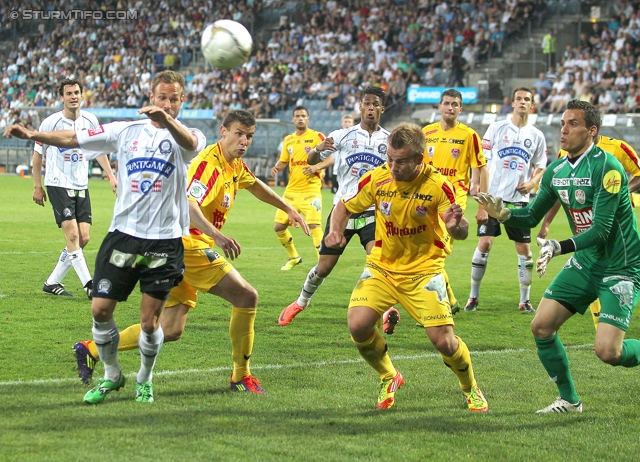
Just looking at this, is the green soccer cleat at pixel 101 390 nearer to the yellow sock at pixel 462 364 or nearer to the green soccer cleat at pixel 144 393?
the green soccer cleat at pixel 144 393

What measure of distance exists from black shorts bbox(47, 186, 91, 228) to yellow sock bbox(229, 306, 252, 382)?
477 cm

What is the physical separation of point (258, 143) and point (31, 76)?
18212 millimetres

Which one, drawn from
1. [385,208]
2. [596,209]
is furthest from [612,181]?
[385,208]

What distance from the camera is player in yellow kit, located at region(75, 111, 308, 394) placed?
648cm

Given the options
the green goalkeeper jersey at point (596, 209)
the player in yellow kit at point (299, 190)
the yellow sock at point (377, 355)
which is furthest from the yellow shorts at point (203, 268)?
the player in yellow kit at point (299, 190)

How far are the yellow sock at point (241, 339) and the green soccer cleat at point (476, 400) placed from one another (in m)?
1.63

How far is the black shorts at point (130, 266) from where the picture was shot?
18.8ft

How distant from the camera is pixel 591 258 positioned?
20.1ft

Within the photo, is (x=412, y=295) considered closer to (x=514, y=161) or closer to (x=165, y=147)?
(x=165, y=147)

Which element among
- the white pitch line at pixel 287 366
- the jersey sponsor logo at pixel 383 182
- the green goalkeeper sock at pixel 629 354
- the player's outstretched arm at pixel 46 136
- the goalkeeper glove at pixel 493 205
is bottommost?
the white pitch line at pixel 287 366

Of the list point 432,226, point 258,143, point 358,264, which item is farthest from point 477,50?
point 432,226

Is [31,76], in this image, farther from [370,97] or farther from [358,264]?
[370,97]

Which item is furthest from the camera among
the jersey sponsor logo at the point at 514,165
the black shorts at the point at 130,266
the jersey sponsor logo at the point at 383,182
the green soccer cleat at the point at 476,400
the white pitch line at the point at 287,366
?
the jersey sponsor logo at the point at 514,165

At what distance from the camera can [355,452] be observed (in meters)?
5.02
